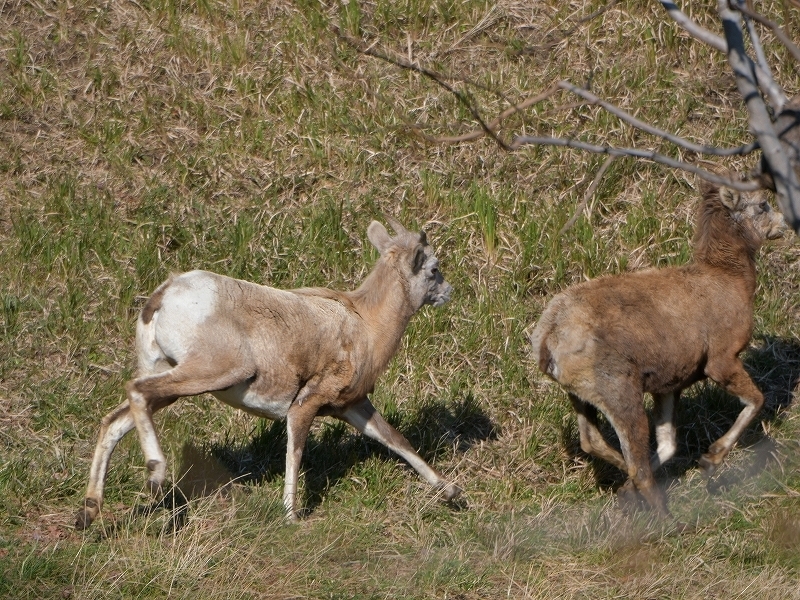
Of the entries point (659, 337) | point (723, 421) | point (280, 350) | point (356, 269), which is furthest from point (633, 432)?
point (356, 269)

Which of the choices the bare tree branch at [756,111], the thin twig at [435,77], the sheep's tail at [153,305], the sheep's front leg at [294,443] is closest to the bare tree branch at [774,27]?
the bare tree branch at [756,111]

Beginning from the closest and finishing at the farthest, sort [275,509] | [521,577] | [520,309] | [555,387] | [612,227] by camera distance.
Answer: [521,577] → [275,509] → [555,387] → [520,309] → [612,227]

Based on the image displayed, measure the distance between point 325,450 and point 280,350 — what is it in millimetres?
1288

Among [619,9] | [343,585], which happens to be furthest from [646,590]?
[619,9]

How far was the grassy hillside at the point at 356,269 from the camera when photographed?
643cm

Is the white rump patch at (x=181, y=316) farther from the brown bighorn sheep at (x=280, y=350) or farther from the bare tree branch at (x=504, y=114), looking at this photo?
the bare tree branch at (x=504, y=114)

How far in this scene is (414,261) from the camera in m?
7.89

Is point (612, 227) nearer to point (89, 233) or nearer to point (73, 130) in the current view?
point (89, 233)

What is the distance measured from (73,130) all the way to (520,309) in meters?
5.12

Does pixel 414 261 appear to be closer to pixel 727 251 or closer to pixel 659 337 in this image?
pixel 659 337

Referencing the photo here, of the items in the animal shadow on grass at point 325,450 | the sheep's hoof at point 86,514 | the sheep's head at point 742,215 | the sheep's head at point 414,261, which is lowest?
the animal shadow on grass at point 325,450

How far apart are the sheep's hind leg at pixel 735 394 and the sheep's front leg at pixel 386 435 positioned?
1.85 meters

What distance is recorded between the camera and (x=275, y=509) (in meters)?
6.82

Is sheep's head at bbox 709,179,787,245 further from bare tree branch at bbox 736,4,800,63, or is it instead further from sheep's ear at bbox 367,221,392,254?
bare tree branch at bbox 736,4,800,63
